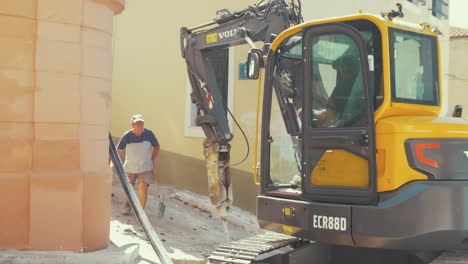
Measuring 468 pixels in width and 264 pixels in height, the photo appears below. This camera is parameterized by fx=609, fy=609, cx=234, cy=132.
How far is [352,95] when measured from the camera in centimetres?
448

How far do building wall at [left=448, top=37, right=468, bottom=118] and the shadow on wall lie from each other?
11.5 m

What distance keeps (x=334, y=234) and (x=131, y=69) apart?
881 cm

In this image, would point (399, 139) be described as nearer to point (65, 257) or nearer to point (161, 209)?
Answer: point (65, 257)

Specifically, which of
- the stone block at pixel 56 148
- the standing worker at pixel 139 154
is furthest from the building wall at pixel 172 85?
the stone block at pixel 56 148

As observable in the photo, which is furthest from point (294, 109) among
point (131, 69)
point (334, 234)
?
point (131, 69)

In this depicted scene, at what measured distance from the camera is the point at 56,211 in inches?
233

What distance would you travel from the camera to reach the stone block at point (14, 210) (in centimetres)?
570

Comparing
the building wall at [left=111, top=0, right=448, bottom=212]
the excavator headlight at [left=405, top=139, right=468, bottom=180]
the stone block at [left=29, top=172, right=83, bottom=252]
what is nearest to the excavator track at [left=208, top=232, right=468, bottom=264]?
the excavator headlight at [left=405, top=139, right=468, bottom=180]

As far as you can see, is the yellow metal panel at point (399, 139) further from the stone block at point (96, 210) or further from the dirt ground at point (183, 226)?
the dirt ground at point (183, 226)

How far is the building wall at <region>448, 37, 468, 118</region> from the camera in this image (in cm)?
2016

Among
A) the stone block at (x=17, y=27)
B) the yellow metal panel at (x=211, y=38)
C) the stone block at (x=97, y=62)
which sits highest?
the yellow metal panel at (x=211, y=38)

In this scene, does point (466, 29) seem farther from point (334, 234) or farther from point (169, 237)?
point (334, 234)

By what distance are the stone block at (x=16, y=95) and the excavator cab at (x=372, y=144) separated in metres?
2.39

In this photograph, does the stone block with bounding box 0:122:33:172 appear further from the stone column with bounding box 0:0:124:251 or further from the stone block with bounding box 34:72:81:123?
the stone block with bounding box 34:72:81:123
